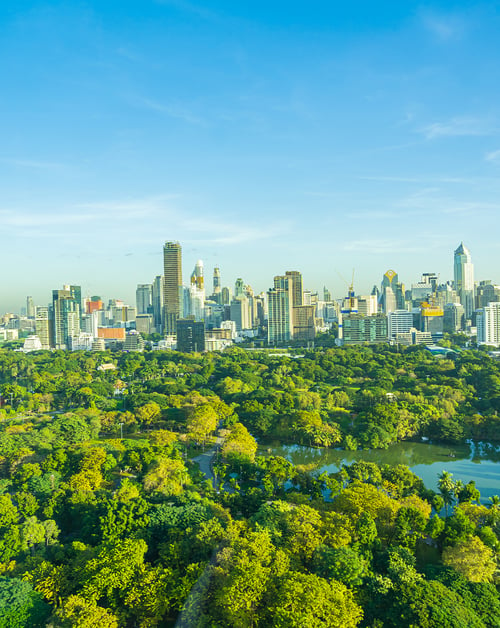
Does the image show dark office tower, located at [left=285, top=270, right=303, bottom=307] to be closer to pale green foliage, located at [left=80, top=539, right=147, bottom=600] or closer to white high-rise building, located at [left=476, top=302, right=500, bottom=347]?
white high-rise building, located at [left=476, top=302, right=500, bottom=347]

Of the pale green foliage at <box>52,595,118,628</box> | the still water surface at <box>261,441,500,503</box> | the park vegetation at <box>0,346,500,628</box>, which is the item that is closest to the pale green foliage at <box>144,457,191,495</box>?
the park vegetation at <box>0,346,500,628</box>

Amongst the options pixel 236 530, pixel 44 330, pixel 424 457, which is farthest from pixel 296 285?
pixel 236 530

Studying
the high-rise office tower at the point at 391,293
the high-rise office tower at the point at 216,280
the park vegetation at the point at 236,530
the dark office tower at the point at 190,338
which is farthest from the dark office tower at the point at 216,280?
the park vegetation at the point at 236,530

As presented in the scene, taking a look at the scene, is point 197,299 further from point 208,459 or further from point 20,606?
point 20,606

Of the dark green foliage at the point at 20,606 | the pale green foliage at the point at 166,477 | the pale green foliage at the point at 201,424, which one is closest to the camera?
the dark green foliage at the point at 20,606

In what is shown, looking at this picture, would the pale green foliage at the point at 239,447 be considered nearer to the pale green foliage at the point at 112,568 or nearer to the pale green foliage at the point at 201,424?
the pale green foliage at the point at 201,424

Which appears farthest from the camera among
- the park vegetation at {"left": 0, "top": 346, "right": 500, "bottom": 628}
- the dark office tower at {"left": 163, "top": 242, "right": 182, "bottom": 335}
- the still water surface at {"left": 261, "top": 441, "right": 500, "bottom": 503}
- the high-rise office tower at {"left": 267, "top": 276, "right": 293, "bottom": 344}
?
the dark office tower at {"left": 163, "top": 242, "right": 182, "bottom": 335}

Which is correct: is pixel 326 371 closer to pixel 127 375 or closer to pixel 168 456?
pixel 127 375
